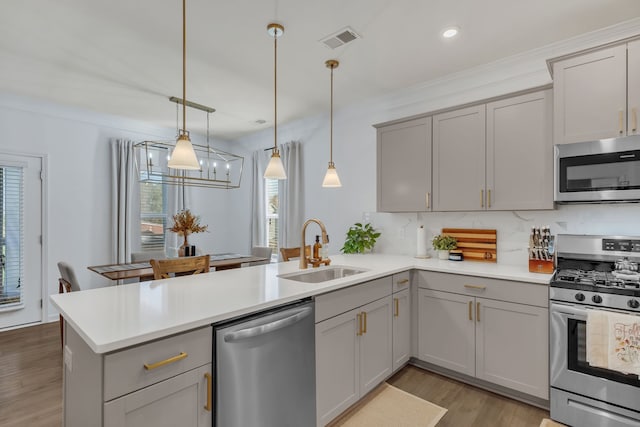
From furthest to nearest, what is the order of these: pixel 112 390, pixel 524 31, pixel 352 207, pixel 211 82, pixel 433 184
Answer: pixel 352 207, pixel 211 82, pixel 433 184, pixel 524 31, pixel 112 390

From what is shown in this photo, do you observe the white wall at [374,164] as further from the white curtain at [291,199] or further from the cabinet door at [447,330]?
the cabinet door at [447,330]

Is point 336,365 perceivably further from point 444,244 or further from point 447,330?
point 444,244

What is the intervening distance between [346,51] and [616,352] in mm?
2798

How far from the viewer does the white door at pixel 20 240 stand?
3.84 meters

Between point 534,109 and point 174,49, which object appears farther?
point 174,49

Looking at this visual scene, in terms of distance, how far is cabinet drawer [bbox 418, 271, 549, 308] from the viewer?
2.18m

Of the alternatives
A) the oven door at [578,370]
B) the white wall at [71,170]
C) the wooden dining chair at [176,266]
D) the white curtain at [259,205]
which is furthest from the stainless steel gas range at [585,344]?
the white wall at [71,170]

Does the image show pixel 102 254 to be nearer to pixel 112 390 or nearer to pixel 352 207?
pixel 352 207

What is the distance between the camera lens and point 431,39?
254 centimetres

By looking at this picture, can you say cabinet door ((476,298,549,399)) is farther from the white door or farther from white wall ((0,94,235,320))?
the white door

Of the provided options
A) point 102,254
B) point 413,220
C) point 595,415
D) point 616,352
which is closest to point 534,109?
point 413,220

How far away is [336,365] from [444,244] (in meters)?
1.69

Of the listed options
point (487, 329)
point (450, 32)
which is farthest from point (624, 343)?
point (450, 32)

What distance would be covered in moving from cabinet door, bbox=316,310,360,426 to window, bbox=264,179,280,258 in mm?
3257
